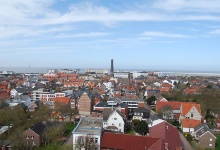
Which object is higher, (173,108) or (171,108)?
(171,108)

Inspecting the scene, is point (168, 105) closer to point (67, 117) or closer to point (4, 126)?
point (67, 117)

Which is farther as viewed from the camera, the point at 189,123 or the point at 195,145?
the point at 189,123

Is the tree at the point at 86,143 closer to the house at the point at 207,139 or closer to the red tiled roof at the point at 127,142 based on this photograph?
the red tiled roof at the point at 127,142

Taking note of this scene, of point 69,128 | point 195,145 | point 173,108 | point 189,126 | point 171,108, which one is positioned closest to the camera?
point 195,145

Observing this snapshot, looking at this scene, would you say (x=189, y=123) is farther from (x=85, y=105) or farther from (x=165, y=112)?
(x=85, y=105)

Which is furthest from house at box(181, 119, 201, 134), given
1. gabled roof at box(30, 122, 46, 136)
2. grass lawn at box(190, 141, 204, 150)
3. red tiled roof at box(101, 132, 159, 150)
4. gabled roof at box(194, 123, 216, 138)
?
gabled roof at box(30, 122, 46, 136)

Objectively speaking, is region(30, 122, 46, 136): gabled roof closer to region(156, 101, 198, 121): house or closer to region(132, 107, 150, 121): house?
region(132, 107, 150, 121): house

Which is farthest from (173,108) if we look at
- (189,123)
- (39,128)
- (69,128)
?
(39,128)

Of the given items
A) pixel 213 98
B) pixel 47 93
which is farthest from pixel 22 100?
pixel 213 98

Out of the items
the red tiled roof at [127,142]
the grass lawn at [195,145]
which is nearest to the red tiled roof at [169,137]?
the red tiled roof at [127,142]
